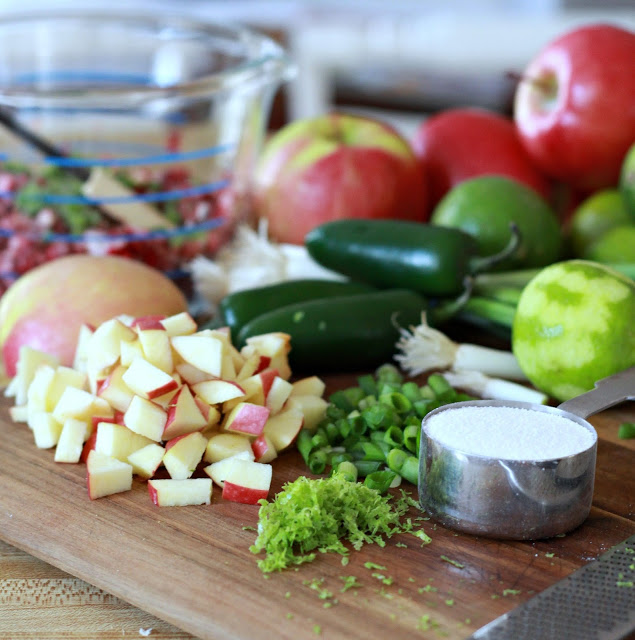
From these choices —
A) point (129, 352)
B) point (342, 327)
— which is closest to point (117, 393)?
point (129, 352)

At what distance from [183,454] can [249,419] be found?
0.28ft

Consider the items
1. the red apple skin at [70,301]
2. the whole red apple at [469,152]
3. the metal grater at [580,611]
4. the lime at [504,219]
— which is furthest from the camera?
the whole red apple at [469,152]

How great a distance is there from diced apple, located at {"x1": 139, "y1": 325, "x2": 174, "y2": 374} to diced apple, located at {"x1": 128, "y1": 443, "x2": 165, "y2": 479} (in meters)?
0.09

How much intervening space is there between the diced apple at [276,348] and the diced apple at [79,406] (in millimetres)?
217

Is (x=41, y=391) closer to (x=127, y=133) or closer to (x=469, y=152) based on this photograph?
(x=127, y=133)

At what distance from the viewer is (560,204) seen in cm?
184

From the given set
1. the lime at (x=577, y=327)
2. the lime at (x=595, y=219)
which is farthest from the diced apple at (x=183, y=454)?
the lime at (x=595, y=219)

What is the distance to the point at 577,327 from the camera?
44.9 inches

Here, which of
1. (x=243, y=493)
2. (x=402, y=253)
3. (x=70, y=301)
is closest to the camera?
(x=243, y=493)

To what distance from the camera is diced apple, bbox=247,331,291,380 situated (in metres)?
1.19

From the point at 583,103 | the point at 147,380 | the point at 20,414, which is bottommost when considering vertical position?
the point at 20,414

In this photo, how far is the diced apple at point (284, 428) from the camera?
1.08 meters

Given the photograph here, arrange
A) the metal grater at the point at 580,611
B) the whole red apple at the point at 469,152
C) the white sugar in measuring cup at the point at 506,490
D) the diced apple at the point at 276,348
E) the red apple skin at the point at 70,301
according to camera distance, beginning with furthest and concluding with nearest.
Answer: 1. the whole red apple at the point at 469,152
2. the red apple skin at the point at 70,301
3. the diced apple at the point at 276,348
4. the white sugar in measuring cup at the point at 506,490
5. the metal grater at the point at 580,611

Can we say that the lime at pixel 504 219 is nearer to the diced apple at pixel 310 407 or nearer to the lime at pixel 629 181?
the lime at pixel 629 181
